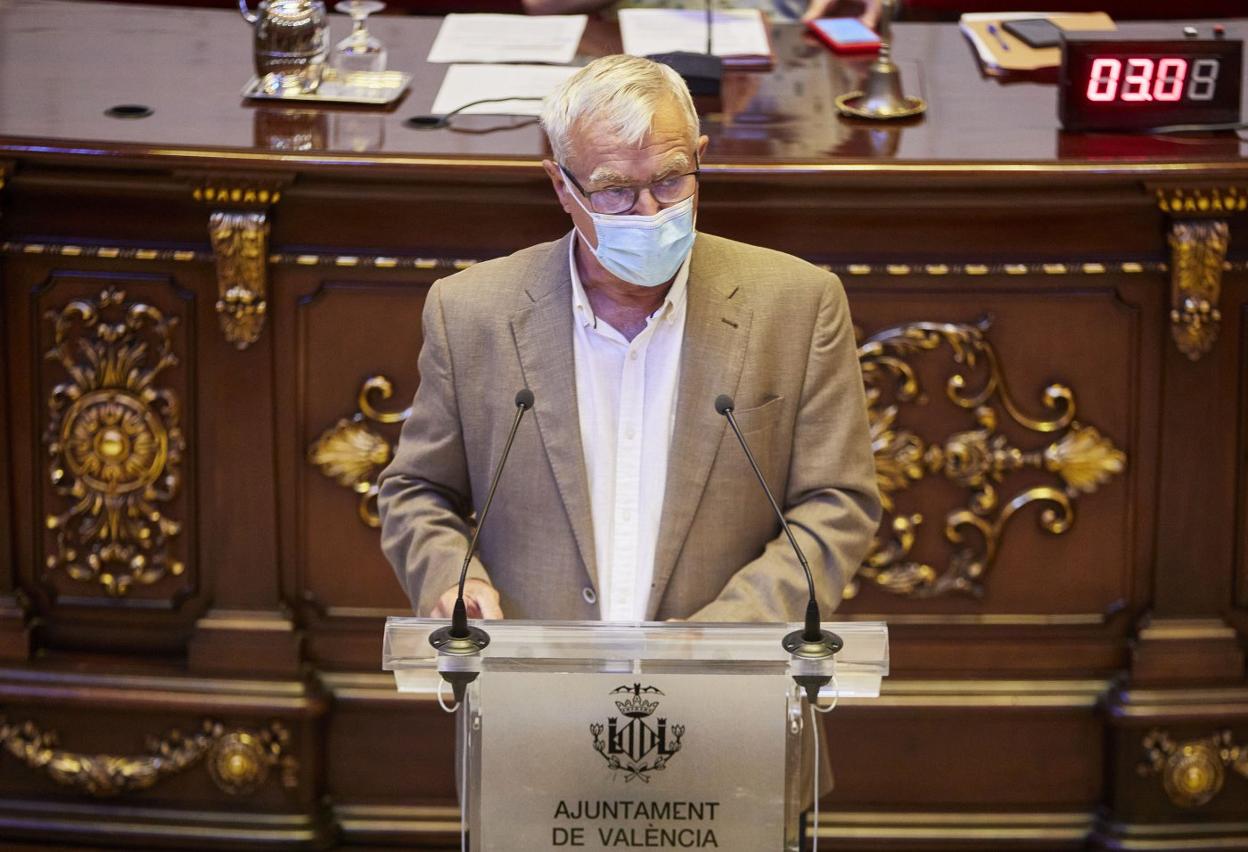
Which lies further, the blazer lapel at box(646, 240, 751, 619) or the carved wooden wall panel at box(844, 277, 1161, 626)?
the carved wooden wall panel at box(844, 277, 1161, 626)

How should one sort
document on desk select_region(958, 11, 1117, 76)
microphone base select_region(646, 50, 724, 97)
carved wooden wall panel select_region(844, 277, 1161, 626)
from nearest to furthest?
carved wooden wall panel select_region(844, 277, 1161, 626)
microphone base select_region(646, 50, 724, 97)
document on desk select_region(958, 11, 1117, 76)

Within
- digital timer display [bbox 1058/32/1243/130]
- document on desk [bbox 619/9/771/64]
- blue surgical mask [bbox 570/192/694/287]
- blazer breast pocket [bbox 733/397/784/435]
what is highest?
blue surgical mask [bbox 570/192/694/287]

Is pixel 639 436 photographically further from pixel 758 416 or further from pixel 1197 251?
pixel 1197 251

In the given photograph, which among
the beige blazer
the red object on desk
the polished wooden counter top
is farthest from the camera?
the red object on desk

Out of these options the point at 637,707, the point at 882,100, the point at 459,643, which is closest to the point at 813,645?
the point at 637,707

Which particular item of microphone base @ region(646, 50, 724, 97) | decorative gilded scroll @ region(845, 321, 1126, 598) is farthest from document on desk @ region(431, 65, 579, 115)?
decorative gilded scroll @ region(845, 321, 1126, 598)

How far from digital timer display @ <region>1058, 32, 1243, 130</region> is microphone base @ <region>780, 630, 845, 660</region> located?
5.51ft

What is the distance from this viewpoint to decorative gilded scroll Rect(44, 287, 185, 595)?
317cm

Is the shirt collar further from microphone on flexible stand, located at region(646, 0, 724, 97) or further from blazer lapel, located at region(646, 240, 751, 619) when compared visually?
microphone on flexible stand, located at region(646, 0, 724, 97)

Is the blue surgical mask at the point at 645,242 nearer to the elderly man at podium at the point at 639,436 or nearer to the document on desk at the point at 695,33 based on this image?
the elderly man at podium at the point at 639,436

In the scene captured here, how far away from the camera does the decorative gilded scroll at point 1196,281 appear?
9.89 feet

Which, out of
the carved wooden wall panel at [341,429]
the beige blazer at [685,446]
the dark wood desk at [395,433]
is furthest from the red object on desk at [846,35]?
the beige blazer at [685,446]

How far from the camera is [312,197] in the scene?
3068 millimetres

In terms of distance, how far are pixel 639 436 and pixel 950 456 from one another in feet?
3.79
